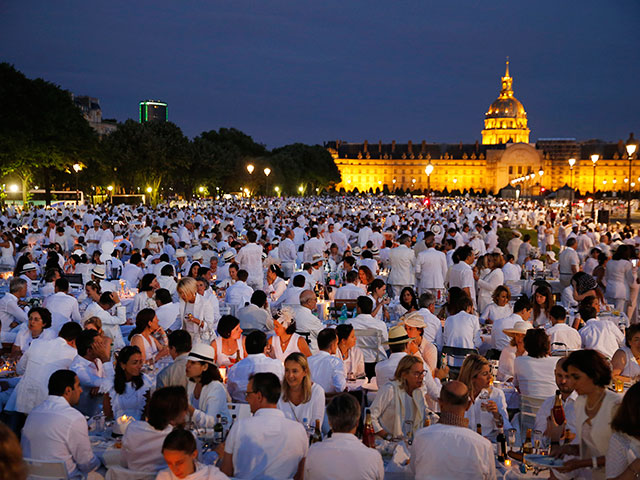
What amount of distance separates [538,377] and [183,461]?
3.77 metres

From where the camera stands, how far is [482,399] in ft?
19.1

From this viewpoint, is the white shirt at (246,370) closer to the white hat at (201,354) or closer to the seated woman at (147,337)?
the white hat at (201,354)

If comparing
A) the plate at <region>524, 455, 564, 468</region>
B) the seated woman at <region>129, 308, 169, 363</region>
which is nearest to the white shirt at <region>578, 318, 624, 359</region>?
the plate at <region>524, 455, 564, 468</region>

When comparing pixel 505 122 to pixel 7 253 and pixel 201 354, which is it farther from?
pixel 201 354

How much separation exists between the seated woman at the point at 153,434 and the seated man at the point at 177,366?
1.18 meters

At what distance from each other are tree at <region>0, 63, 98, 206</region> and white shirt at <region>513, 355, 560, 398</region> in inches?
1284

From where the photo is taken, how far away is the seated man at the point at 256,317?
902cm

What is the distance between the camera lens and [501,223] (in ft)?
116

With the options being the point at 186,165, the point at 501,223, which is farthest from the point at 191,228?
the point at 186,165

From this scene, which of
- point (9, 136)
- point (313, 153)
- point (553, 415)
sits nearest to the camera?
point (553, 415)

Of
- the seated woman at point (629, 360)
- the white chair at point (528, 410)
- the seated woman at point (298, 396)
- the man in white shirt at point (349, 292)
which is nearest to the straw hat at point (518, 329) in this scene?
the seated woman at point (629, 360)

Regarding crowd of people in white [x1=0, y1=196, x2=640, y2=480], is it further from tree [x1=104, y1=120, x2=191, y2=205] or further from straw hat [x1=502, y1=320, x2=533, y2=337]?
tree [x1=104, y1=120, x2=191, y2=205]

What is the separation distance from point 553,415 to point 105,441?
3.69 m

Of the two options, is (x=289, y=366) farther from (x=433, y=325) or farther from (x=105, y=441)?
(x=433, y=325)
